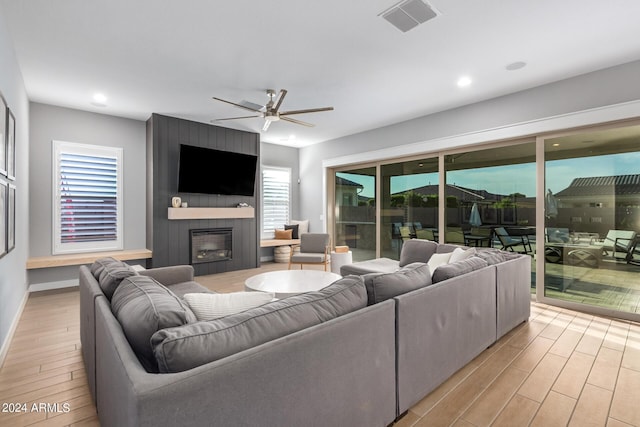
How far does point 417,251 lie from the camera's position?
435cm

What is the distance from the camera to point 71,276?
16.3ft

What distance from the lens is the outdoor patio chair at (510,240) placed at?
4.30 meters

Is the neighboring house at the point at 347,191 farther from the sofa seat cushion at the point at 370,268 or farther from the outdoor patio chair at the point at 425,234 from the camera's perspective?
the sofa seat cushion at the point at 370,268

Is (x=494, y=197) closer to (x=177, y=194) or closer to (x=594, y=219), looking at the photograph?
(x=594, y=219)

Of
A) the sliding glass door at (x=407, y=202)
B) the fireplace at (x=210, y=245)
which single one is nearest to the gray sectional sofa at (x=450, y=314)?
the sliding glass door at (x=407, y=202)

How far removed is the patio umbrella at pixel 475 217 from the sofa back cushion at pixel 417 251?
1044mm

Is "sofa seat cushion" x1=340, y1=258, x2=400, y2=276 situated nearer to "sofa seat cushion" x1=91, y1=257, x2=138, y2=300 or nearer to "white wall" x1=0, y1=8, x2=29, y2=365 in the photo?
"sofa seat cushion" x1=91, y1=257, x2=138, y2=300

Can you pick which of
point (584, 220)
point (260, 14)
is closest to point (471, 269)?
point (584, 220)

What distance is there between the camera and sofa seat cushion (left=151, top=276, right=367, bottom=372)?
3.51 feet

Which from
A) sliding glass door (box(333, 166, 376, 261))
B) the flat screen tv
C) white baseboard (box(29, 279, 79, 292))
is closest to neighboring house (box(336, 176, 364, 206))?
sliding glass door (box(333, 166, 376, 261))

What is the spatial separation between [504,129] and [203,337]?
458 cm

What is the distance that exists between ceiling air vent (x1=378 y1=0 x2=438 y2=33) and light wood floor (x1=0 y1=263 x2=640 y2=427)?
2.75 m

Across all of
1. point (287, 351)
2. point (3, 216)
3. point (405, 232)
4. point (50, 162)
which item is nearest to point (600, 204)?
point (405, 232)

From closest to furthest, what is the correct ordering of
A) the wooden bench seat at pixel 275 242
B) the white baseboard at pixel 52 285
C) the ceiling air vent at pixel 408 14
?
the ceiling air vent at pixel 408 14 → the white baseboard at pixel 52 285 → the wooden bench seat at pixel 275 242
